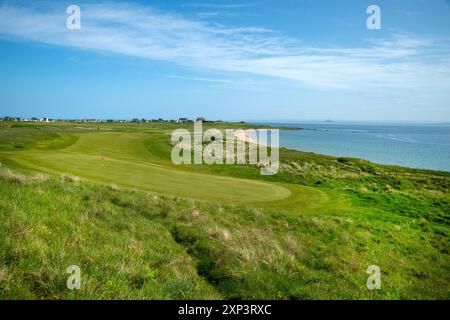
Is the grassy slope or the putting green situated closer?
the grassy slope

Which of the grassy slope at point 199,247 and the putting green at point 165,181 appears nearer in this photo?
the grassy slope at point 199,247

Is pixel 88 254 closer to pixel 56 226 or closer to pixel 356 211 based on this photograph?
pixel 56 226

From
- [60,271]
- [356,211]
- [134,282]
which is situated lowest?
[356,211]

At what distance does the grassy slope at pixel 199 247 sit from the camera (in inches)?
278

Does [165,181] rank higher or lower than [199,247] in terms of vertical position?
higher

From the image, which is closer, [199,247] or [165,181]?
[199,247]

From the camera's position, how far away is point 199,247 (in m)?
11.2

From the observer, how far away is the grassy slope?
23.2ft

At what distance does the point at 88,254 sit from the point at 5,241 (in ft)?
5.38
